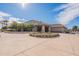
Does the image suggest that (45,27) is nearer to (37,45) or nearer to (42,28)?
(42,28)

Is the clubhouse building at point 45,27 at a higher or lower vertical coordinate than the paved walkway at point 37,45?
higher

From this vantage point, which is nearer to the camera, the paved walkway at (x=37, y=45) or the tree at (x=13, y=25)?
the paved walkway at (x=37, y=45)

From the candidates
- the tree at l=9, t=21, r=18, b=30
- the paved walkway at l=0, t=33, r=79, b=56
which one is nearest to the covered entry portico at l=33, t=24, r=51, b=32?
the paved walkway at l=0, t=33, r=79, b=56

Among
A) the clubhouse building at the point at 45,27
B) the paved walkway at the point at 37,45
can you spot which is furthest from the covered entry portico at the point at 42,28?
the paved walkway at the point at 37,45

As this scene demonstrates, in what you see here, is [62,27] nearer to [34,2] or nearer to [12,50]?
[34,2]

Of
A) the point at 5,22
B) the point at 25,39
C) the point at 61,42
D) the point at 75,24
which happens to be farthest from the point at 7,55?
the point at 75,24

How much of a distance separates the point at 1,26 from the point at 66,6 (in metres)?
1.07

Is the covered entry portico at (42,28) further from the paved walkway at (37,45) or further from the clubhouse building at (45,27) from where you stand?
the paved walkway at (37,45)

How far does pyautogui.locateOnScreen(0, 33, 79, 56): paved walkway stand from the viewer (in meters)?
2.25

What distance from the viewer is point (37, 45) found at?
230 centimetres

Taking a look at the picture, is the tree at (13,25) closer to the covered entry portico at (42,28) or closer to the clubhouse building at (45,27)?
the clubhouse building at (45,27)

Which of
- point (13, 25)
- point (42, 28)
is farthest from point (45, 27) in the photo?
point (13, 25)

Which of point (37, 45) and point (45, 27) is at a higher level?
point (45, 27)

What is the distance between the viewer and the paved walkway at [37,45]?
7.37 feet
